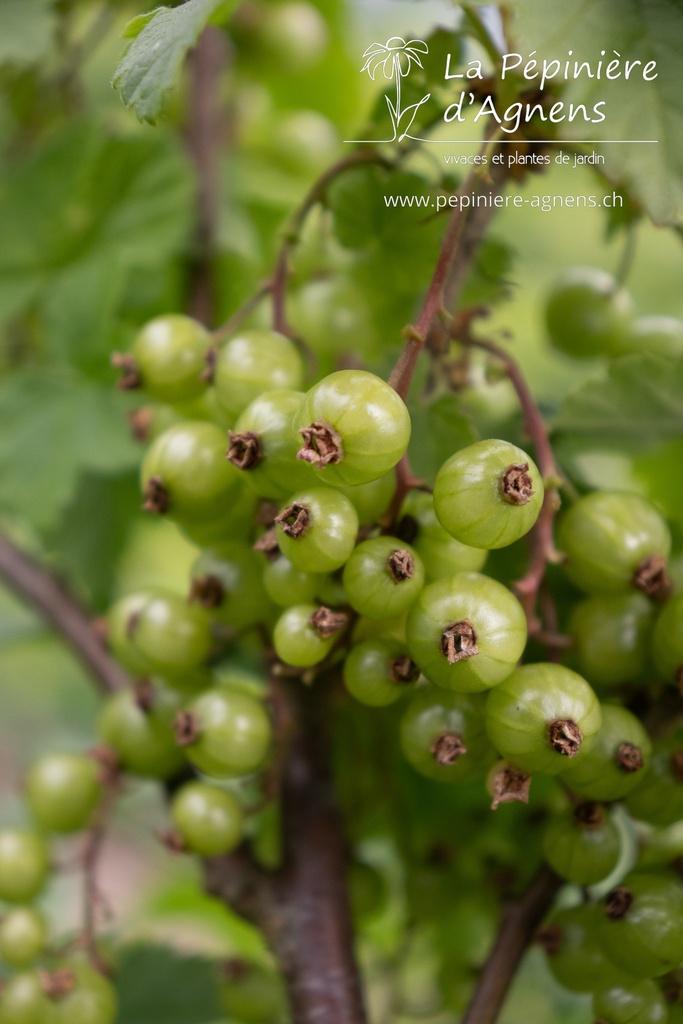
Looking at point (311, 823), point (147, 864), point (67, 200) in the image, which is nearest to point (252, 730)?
point (311, 823)

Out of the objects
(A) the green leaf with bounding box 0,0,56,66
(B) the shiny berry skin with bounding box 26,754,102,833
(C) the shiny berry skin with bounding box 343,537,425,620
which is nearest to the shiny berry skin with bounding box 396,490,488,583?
(C) the shiny berry skin with bounding box 343,537,425,620

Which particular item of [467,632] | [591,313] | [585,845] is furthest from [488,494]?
[591,313]

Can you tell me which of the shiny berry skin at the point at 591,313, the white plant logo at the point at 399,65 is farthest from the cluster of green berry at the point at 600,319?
the white plant logo at the point at 399,65

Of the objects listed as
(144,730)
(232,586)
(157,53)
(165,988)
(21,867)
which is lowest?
(165,988)

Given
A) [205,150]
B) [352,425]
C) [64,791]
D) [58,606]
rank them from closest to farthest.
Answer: [352,425], [64,791], [58,606], [205,150]

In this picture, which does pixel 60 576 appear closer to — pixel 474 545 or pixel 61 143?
pixel 61 143

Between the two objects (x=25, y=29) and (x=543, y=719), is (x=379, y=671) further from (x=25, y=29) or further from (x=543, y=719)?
(x=25, y=29)

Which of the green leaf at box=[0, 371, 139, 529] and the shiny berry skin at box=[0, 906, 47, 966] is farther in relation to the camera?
the green leaf at box=[0, 371, 139, 529]

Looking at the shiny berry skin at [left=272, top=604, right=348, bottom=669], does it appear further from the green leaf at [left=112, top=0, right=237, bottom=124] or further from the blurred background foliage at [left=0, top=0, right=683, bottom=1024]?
the green leaf at [left=112, top=0, right=237, bottom=124]
